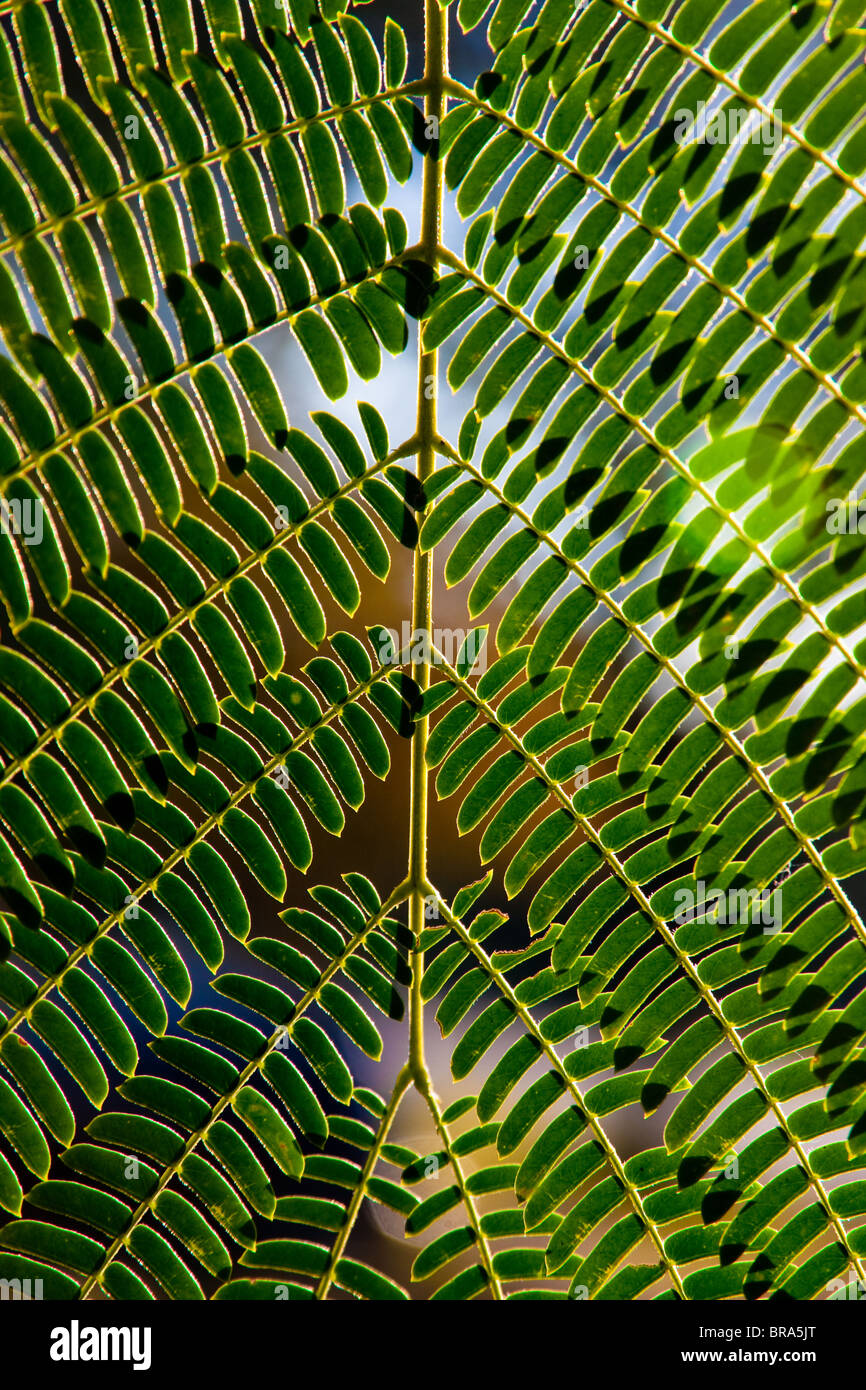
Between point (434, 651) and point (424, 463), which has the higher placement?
point (424, 463)

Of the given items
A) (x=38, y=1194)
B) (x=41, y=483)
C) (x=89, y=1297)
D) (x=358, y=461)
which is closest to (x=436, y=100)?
(x=358, y=461)

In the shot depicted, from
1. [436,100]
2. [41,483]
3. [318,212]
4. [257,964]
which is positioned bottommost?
[257,964]

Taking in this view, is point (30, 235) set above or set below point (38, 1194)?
above

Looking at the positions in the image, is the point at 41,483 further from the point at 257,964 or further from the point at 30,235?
the point at 257,964
